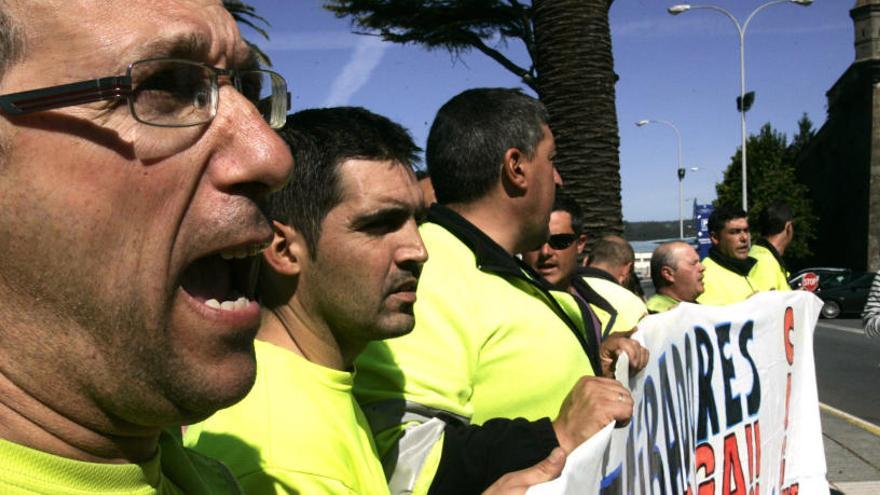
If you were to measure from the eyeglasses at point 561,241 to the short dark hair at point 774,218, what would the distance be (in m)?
3.80

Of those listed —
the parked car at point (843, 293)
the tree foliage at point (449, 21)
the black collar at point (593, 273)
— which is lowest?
the parked car at point (843, 293)

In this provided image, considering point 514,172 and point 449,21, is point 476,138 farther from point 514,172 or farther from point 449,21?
point 449,21

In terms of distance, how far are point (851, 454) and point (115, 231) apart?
7397 millimetres

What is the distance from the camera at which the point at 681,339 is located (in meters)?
3.29

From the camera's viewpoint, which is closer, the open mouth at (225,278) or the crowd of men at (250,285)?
the crowd of men at (250,285)

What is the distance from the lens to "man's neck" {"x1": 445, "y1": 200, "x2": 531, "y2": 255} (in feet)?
9.50

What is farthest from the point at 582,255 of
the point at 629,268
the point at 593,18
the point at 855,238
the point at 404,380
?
the point at 855,238

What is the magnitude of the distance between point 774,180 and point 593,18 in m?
39.0

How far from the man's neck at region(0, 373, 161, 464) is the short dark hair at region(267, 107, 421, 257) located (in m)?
0.96

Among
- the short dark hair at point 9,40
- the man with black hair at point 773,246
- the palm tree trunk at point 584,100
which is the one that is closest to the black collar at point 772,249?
the man with black hair at point 773,246

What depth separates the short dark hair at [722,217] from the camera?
6.85 m

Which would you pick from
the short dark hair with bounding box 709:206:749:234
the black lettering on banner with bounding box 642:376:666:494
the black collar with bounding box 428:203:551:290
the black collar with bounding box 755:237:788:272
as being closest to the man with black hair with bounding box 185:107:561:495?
the black collar with bounding box 428:203:551:290

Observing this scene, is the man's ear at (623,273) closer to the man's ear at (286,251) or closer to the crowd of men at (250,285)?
the crowd of men at (250,285)

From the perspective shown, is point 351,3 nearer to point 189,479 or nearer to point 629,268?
point 629,268
